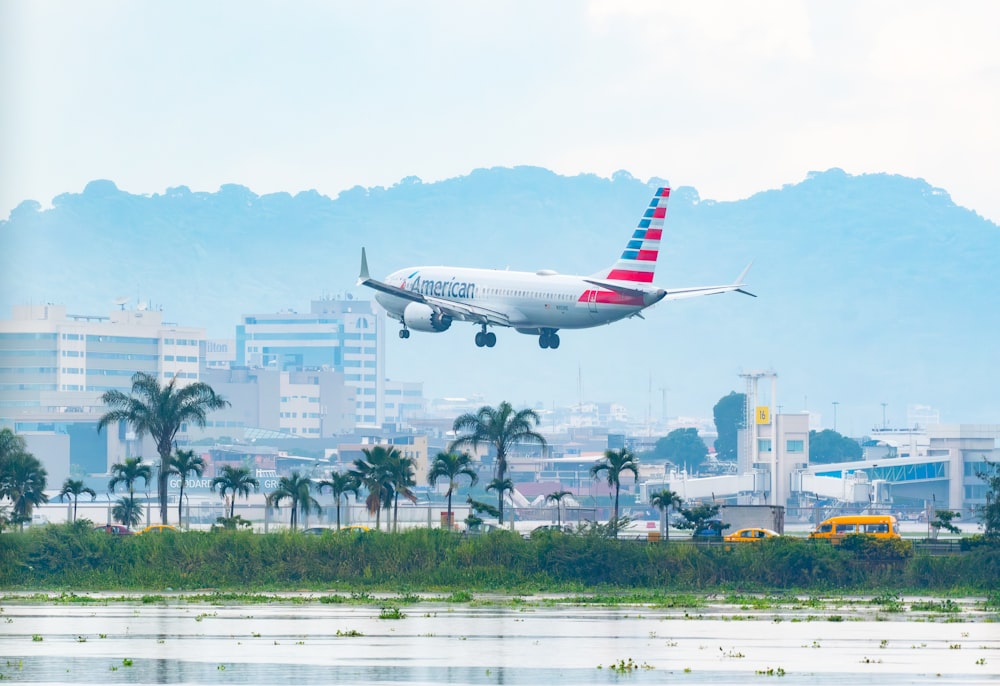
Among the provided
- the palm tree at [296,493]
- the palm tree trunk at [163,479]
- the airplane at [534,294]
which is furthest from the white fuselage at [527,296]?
the palm tree trunk at [163,479]

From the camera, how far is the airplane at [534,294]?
122 meters

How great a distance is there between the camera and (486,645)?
53.1 m

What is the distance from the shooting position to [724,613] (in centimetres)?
6612

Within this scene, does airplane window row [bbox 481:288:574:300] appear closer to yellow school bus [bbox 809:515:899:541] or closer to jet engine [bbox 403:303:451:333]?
jet engine [bbox 403:303:451:333]

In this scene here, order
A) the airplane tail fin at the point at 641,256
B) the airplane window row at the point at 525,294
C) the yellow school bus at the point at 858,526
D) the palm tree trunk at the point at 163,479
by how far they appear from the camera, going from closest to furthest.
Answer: the yellow school bus at the point at 858,526
the airplane window row at the point at 525,294
the airplane tail fin at the point at 641,256
the palm tree trunk at the point at 163,479

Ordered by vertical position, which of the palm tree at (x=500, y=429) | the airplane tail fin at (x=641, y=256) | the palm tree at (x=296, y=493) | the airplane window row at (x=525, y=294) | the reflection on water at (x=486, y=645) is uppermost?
the airplane tail fin at (x=641, y=256)

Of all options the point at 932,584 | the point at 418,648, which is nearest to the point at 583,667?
the point at 418,648

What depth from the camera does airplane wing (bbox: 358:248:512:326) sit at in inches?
5059

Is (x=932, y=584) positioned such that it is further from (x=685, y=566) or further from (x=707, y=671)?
Result: (x=707, y=671)

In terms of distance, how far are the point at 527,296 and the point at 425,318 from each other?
25.4 ft

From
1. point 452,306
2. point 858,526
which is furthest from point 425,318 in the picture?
point 858,526

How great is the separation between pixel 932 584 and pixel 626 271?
162 ft

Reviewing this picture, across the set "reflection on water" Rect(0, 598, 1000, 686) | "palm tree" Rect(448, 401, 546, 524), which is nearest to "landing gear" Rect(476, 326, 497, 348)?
"palm tree" Rect(448, 401, 546, 524)

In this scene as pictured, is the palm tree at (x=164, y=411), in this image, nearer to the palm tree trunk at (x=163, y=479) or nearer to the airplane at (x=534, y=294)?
the palm tree trunk at (x=163, y=479)
